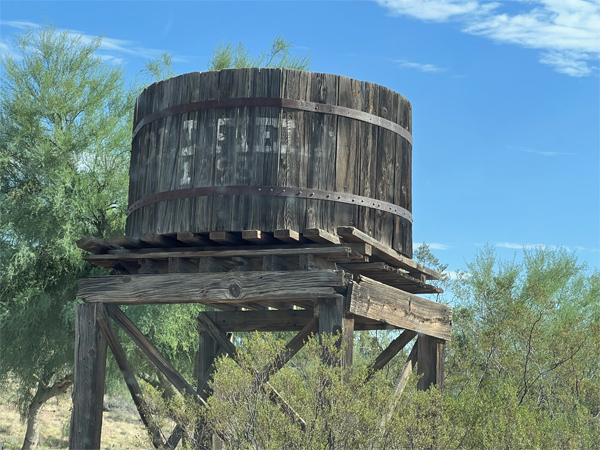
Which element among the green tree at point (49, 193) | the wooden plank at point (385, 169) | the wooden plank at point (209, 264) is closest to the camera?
the wooden plank at point (209, 264)

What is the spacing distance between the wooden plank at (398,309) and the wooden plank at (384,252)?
0.33m

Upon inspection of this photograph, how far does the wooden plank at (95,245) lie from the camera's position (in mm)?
9312

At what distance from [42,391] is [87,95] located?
22.0 feet

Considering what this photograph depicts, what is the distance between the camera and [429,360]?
10547 millimetres

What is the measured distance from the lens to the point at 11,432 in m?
23.6

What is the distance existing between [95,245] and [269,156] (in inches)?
98.5

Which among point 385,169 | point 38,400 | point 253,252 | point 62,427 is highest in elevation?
point 385,169

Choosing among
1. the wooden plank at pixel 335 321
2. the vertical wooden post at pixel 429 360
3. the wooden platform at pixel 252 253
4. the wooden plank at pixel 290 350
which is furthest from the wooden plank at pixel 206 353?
the wooden plank at pixel 335 321

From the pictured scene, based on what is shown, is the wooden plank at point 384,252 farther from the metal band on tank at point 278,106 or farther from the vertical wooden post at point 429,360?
the metal band on tank at point 278,106

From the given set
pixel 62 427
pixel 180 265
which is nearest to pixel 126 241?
pixel 180 265

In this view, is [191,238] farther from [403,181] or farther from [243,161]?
[403,181]

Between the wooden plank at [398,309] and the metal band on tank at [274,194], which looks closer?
the wooden plank at [398,309]

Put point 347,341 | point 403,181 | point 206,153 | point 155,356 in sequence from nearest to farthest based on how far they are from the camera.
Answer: point 347,341 → point 206,153 → point 155,356 → point 403,181

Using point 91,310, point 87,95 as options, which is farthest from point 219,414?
point 87,95
